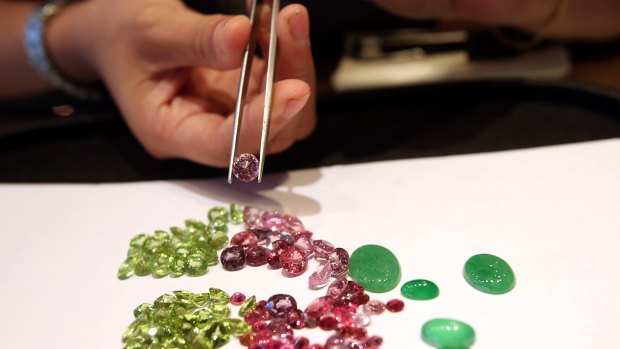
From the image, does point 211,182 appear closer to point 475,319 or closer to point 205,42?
point 205,42

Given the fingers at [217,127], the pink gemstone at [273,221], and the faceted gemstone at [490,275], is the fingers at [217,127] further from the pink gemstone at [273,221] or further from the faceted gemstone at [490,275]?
the faceted gemstone at [490,275]

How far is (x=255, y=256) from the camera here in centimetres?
55

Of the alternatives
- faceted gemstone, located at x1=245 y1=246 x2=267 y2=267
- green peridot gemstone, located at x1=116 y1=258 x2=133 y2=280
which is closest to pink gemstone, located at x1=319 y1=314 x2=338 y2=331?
faceted gemstone, located at x1=245 y1=246 x2=267 y2=267

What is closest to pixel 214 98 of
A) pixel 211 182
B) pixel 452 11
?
pixel 211 182

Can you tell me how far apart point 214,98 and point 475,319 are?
0.46m

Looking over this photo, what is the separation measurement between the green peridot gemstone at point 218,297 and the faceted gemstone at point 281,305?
44 mm

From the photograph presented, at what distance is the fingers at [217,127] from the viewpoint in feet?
1.86

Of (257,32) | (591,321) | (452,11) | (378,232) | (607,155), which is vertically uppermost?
(452,11)

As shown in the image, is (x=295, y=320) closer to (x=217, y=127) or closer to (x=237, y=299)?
(x=237, y=299)

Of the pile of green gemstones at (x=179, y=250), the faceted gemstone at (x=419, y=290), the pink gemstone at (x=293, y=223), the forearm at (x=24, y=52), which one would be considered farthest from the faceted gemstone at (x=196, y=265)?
the forearm at (x=24, y=52)

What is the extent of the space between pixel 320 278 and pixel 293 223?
0.31 ft

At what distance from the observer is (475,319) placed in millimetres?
459

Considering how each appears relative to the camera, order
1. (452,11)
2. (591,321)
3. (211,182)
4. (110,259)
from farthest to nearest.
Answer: (452,11) → (211,182) → (110,259) → (591,321)

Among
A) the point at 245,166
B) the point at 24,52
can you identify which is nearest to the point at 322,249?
the point at 245,166
